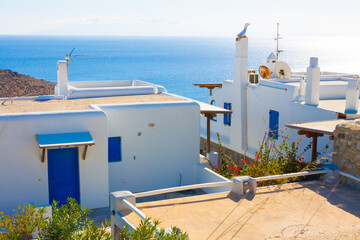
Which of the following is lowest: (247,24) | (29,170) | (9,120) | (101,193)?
(101,193)

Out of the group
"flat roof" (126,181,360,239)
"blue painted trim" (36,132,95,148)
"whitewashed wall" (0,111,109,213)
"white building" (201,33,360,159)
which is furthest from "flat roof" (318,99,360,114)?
"blue painted trim" (36,132,95,148)

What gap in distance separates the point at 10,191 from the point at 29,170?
0.77m

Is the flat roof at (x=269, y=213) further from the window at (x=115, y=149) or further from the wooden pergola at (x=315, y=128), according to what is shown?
the window at (x=115, y=149)

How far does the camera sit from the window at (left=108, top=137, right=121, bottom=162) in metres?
15.0

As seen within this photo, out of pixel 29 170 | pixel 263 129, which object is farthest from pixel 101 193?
pixel 263 129

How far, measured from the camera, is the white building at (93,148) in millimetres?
13125

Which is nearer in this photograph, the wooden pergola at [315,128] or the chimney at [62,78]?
the wooden pergola at [315,128]

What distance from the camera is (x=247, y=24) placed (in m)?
23.1

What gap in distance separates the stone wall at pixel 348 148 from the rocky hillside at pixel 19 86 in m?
38.5

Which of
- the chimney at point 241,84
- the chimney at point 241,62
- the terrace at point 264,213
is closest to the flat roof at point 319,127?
the terrace at point 264,213

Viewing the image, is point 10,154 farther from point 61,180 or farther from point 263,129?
point 263,129

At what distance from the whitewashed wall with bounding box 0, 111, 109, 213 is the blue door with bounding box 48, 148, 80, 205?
188 mm

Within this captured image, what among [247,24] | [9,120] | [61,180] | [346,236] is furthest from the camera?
[247,24]

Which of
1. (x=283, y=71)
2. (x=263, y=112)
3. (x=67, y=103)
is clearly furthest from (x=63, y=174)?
(x=283, y=71)
